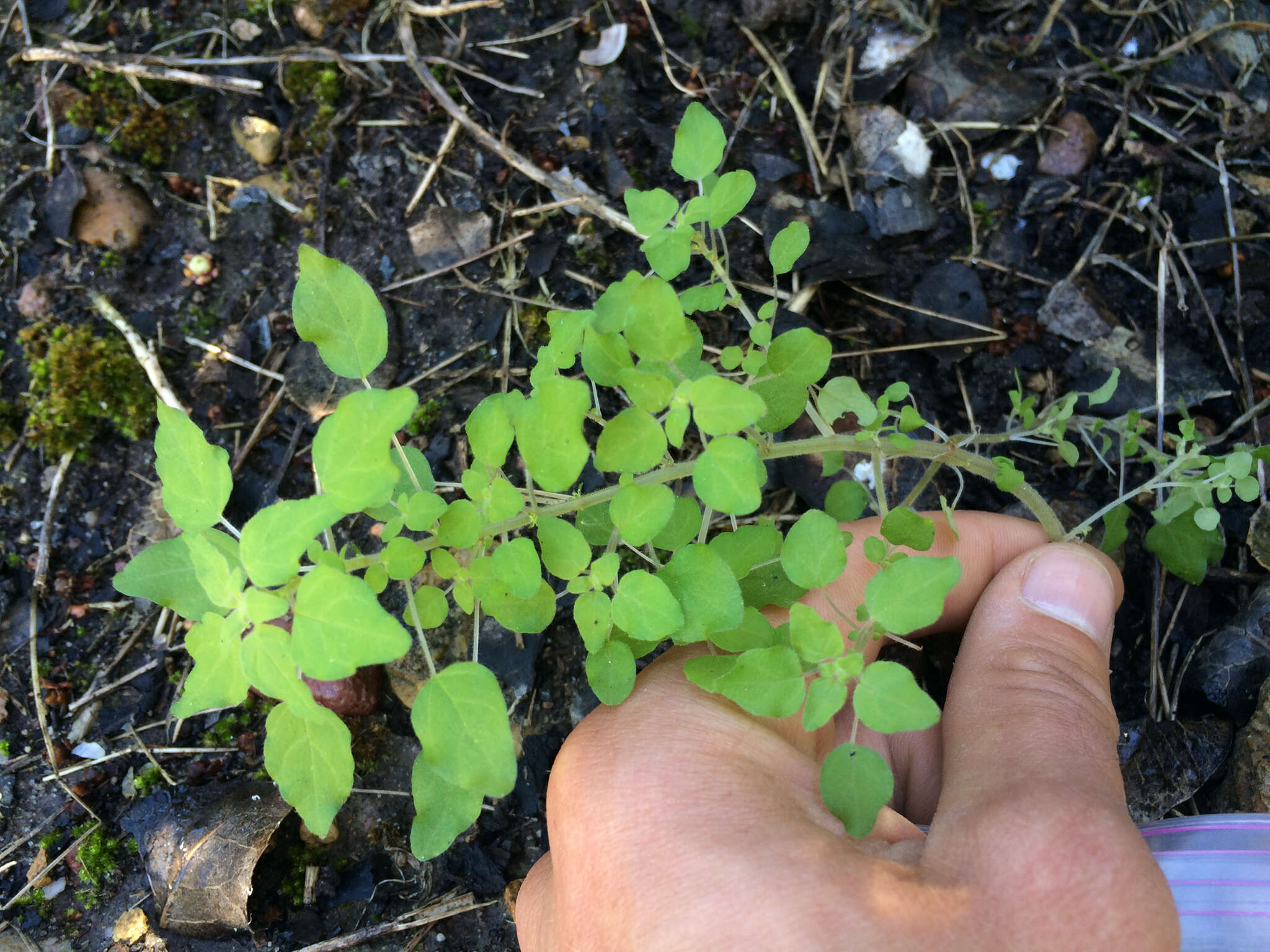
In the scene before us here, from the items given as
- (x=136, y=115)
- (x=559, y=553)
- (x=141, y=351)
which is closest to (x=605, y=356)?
(x=559, y=553)

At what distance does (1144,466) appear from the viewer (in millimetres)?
2861

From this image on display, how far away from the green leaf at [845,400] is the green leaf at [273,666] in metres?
1.33

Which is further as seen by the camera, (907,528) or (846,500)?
(846,500)

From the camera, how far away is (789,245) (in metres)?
2.07

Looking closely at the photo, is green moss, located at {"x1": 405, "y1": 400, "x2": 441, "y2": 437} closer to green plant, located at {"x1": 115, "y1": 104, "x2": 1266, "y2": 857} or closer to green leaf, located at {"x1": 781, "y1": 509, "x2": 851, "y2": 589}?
green plant, located at {"x1": 115, "y1": 104, "x2": 1266, "y2": 857}

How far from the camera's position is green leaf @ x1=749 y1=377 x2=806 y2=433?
1.94m

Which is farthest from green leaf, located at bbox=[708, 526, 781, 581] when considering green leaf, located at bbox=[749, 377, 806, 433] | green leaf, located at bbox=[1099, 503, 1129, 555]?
green leaf, located at bbox=[1099, 503, 1129, 555]

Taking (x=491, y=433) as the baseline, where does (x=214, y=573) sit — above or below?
below

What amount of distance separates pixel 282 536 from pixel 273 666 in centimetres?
24

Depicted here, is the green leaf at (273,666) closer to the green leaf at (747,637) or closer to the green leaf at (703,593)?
the green leaf at (703,593)

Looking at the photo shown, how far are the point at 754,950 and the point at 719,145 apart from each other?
1.64 metres

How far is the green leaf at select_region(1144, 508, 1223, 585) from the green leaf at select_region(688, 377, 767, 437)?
61.1 inches

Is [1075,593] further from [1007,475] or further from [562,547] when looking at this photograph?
[562,547]

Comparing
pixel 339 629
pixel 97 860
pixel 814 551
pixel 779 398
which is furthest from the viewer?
pixel 97 860
